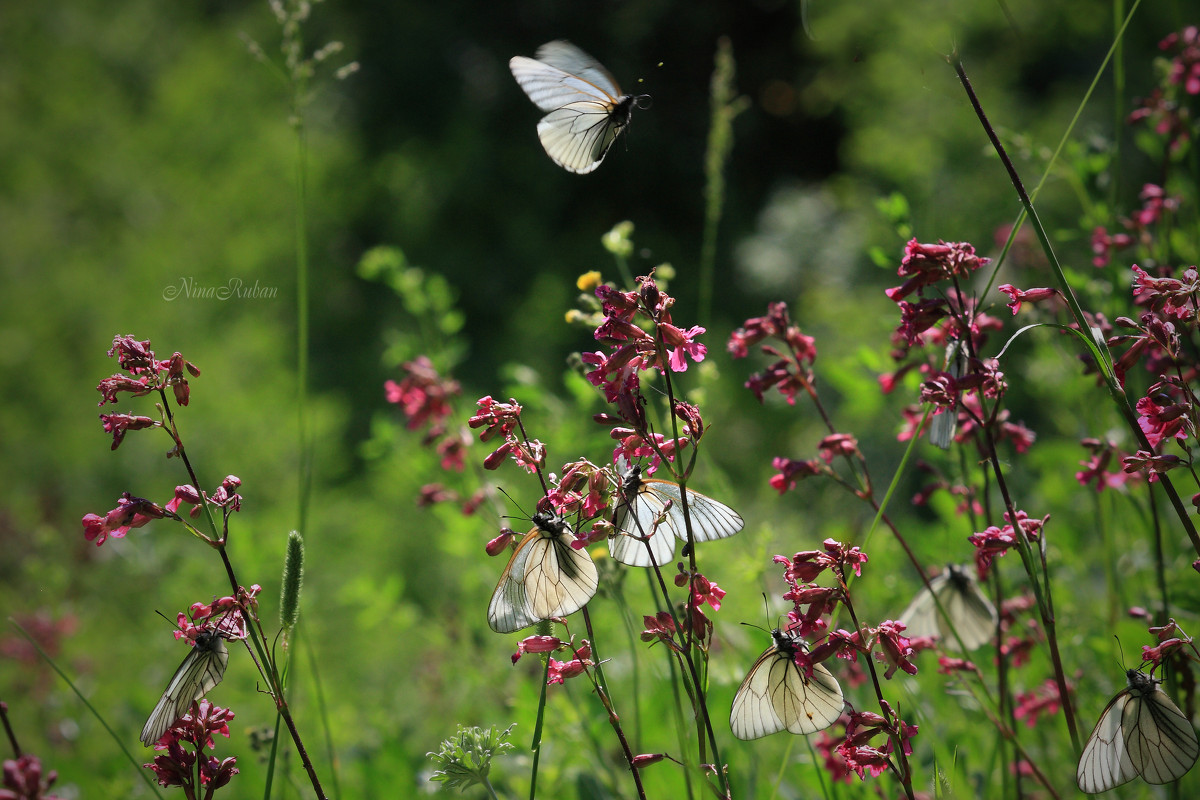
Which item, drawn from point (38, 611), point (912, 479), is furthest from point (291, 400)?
point (912, 479)

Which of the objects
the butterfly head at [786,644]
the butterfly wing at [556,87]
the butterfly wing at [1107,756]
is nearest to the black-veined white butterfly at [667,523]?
the butterfly head at [786,644]

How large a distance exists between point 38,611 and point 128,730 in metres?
1.38

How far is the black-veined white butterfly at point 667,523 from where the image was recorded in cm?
92

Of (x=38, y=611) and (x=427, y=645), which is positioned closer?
(x=427, y=645)

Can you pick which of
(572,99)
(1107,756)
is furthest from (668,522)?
(572,99)

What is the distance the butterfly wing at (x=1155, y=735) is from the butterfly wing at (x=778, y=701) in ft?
0.92

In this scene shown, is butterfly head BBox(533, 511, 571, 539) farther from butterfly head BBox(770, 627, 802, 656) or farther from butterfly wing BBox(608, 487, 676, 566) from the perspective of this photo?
butterfly head BBox(770, 627, 802, 656)

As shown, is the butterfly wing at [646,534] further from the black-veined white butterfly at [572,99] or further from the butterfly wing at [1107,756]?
the black-veined white butterfly at [572,99]

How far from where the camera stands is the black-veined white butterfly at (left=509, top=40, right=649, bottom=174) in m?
1.34

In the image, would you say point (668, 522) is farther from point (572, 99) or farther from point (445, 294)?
point (445, 294)

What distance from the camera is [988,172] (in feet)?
11.7

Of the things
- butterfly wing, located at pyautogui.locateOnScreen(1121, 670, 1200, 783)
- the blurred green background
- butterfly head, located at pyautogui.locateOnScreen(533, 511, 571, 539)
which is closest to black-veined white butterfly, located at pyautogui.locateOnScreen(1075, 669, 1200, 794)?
butterfly wing, located at pyautogui.locateOnScreen(1121, 670, 1200, 783)

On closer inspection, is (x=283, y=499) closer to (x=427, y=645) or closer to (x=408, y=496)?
(x=408, y=496)

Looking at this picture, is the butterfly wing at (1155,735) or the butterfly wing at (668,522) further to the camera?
the butterfly wing at (668,522)
